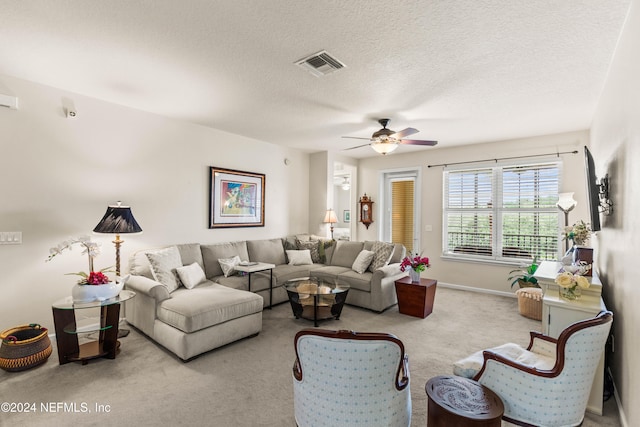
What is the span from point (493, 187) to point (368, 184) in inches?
99.7

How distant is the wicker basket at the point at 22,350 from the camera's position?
2568mm

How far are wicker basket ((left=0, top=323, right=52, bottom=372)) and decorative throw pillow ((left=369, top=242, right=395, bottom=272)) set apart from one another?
12.6 ft

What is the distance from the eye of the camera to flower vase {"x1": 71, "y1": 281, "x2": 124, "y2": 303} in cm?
268

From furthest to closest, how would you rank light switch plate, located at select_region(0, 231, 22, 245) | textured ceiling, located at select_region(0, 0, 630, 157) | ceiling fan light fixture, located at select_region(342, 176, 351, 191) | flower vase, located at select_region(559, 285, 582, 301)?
1. ceiling fan light fixture, located at select_region(342, 176, 351, 191)
2. light switch plate, located at select_region(0, 231, 22, 245)
3. flower vase, located at select_region(559, 285, 582, 301)
4. textured ceiling, located at select_region(0, 0, 630, 157)

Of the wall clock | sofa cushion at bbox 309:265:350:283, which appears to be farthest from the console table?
the wall clock

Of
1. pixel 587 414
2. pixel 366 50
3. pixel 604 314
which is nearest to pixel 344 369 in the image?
pixel 604 314

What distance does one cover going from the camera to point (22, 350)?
260 cm

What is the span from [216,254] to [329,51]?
3.19 metres

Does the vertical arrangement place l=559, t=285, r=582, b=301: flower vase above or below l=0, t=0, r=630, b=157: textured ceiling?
below

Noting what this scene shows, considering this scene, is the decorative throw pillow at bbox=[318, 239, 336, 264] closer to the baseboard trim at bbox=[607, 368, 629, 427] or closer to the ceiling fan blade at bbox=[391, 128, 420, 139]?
the ceiling fan blade at bbox=[391, 128, 420, 139]

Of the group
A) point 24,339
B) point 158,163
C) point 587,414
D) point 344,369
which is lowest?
point 587,414

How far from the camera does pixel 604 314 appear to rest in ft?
5.64

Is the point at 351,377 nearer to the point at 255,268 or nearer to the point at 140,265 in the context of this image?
the point at 255,268

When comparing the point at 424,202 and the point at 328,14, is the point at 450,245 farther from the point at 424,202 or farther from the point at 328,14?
the point at 328,14
